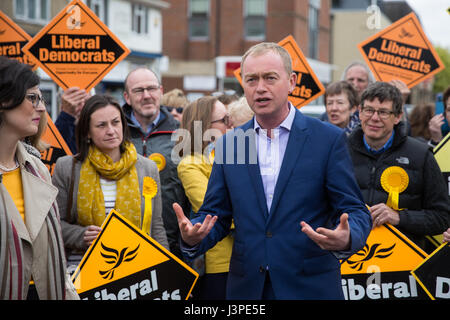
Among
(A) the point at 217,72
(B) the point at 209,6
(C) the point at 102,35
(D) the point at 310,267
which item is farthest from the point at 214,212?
(B) the point at 209,6

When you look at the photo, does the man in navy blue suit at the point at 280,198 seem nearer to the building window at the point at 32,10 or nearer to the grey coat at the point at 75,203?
the grey coat at the point at 75,203

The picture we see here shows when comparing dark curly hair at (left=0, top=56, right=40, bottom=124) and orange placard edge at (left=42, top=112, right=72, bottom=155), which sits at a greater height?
dark curly hair at (left=0, top=56, right=40, bottom=124)

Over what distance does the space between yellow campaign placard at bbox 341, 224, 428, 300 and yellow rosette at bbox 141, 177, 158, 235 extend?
4.87ft

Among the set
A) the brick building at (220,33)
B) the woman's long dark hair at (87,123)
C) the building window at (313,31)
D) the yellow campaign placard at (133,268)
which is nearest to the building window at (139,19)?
the brick building at (220,33)

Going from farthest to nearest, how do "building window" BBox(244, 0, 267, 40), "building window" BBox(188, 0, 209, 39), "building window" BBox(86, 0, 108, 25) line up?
"building window" BBox(188, 0, 209, 39) < "building window" BBox(244, 0, 267, 40) < "building window" BBox(86, 0, 108, 25)

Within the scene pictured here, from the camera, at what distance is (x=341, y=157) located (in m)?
3.10

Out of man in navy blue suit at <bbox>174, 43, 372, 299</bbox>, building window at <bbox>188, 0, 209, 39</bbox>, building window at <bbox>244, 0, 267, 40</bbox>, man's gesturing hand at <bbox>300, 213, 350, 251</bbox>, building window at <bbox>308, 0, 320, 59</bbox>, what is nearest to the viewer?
man's gesturing hand at <bbox>300, 213, 350, 251</bbox>

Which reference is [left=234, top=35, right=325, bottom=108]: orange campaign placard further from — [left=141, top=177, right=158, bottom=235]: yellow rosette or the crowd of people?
the crowd of people

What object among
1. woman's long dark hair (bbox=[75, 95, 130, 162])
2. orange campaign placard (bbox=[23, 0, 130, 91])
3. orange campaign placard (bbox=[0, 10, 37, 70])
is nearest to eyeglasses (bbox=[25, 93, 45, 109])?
woman's long dark hair (bbox=[75, 95, 130, 162])

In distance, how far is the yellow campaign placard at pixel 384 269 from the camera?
181 inches

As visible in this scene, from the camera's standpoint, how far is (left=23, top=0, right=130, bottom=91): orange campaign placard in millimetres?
5855

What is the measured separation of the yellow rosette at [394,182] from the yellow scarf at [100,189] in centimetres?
185

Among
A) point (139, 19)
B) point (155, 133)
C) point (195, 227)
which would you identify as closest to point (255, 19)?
point (139, 19)

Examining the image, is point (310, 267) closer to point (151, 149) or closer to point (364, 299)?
point (364, 299)
